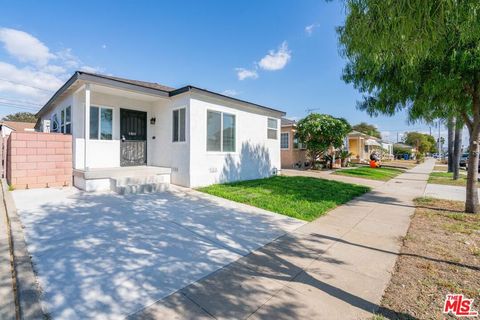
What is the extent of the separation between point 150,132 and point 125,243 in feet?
23.1

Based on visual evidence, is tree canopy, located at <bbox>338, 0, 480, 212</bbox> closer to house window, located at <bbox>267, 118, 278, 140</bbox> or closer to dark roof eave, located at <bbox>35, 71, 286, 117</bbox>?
dark roof eave, located at <bbox>35, 71, 286, 117</bbox>

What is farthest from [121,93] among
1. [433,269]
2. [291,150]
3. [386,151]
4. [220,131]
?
[386,151]

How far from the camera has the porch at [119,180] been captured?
7.04m

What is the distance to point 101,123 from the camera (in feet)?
28.6

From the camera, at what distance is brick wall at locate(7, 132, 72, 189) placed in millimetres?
6883

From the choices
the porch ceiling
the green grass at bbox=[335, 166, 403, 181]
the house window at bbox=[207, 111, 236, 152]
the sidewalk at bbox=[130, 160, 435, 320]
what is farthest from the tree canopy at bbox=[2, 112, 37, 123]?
the sidewalk at bbox=[130, 160, 435, 320]

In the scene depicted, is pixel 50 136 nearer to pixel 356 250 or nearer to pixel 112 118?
pixel 112 118

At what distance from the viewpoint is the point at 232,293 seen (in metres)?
2.52

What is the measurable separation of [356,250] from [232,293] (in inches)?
94.0

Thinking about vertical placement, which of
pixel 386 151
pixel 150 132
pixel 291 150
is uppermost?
pixel 150 132

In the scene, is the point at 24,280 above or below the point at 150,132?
below

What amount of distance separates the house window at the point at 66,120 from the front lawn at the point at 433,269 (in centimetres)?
1052

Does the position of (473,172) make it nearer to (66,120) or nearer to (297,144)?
(297,144)

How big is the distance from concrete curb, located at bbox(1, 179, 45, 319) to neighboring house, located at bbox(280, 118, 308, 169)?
16.5 meters
